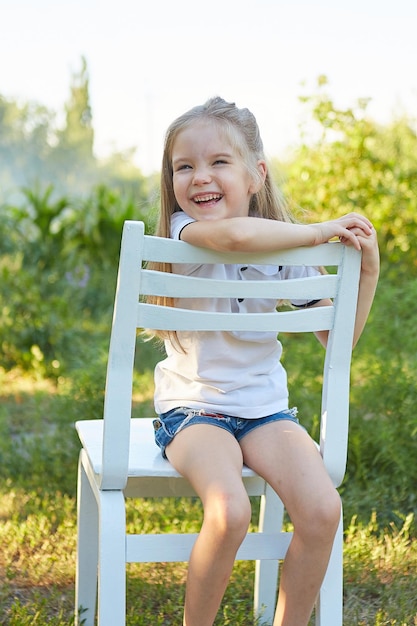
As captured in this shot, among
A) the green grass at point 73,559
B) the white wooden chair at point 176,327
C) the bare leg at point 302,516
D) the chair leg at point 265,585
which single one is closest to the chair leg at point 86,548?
the green grass at point 73,559

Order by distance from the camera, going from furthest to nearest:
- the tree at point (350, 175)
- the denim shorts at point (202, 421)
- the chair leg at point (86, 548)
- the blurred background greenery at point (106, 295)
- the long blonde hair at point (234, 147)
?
1. the tree at point (350, 175)
2. the blurred background greenery at point (106, 295)
3. the chair leg at point (86, 548)
4. the long blonde hair at point (234, 147)
5. the denim shorts at point (202, 421)

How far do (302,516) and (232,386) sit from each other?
302 mm

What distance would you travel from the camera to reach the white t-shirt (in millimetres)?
1659

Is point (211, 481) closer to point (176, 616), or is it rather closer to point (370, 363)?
point (176, 616)

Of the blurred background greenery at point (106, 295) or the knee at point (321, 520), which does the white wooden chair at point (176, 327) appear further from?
the blurred background greenery at point (106, 295)

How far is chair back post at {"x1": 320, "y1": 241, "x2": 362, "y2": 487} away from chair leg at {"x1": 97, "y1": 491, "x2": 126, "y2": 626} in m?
0.41

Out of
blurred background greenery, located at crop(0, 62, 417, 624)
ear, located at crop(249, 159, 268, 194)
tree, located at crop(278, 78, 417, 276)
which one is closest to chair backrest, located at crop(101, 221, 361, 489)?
ear, located at crop(249, 159, 268, 194)

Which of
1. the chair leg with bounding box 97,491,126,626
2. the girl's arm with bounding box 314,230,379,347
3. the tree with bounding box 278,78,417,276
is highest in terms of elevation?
the tree with bounding box 278,78,417,276

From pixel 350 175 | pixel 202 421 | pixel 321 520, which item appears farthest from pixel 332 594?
pixel 350 175

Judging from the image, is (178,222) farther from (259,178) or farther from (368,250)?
(368,250)

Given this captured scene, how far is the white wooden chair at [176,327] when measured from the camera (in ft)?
4.65

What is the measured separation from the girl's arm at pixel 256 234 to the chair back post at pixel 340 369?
0.05m

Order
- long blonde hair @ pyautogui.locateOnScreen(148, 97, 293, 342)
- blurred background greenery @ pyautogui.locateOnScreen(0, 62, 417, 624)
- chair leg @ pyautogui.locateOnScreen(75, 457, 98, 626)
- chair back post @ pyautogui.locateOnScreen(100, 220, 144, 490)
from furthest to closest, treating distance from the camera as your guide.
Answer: blurred background greenery @ pyautogui.locateOnScreen(0, 62, 417, 624)
chair leg @ pyautogui.locateOnScreen(75, 457, 98, 626)
long blonde hair @ pyautogui.locateOnScreen(148, 97, 293, 342)
chair back post @ pyautogui.locateOnScreen(100, 220, 144, 490)

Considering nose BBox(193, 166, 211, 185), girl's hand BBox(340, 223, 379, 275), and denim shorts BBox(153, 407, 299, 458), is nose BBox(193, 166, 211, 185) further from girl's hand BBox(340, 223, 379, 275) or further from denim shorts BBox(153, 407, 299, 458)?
denim shorts BBox(153, 407, 299, 458)
